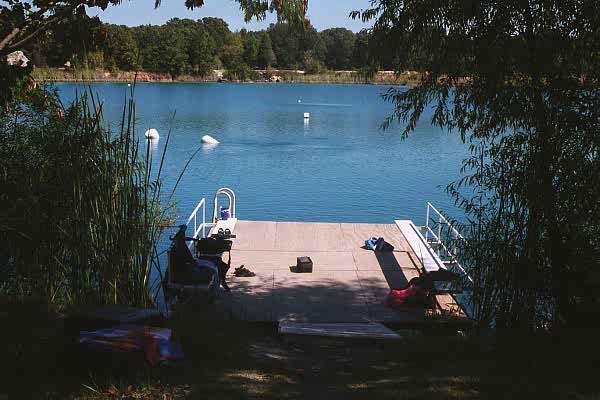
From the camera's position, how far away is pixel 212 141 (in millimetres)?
28156

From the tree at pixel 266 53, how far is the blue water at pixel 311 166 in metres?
63.3

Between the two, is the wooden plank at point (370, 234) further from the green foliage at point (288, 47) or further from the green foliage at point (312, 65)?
the green foliage at point (288, 47)

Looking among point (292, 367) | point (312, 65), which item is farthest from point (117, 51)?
→ point (312, 65)

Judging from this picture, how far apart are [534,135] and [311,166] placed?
18389mm

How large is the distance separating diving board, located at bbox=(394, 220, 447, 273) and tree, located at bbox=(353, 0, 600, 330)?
2.33 meters

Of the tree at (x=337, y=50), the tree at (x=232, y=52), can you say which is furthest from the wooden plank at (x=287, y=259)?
the tree at (x=337, y=50)

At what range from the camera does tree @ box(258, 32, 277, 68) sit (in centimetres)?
10219

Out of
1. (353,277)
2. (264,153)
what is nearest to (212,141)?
(264,153)

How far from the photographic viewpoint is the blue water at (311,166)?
1793 centimetres

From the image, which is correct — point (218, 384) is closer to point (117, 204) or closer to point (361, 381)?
point (361, 381)

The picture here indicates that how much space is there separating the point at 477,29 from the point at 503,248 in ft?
6.27

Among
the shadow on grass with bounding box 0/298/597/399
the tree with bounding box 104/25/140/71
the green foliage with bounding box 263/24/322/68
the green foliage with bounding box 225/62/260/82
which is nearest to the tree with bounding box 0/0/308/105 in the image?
the tree with bounding box 104/25/140/71

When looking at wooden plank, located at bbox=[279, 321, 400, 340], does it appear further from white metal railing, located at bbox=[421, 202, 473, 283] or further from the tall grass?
white metal railing, located at bbox=[421, 202, 473, 283]

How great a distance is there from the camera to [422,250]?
9234mm
